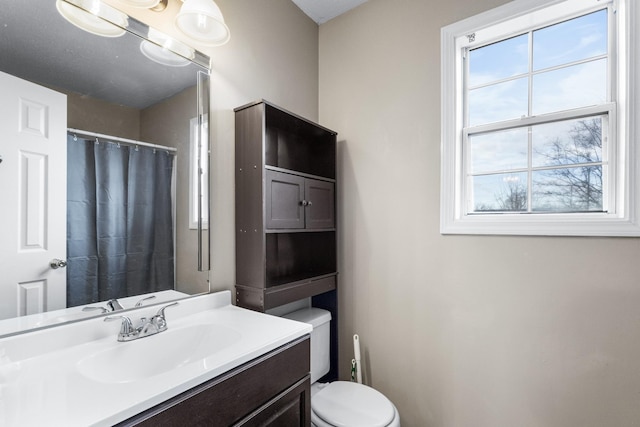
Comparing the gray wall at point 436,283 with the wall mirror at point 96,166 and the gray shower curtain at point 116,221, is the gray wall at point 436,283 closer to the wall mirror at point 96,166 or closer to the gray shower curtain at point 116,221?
the wall mirror at point 96,166

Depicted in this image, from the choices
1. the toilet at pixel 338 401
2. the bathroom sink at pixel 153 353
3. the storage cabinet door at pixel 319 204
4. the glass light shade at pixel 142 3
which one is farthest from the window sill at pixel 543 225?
the glass light shade at pixel 142 3

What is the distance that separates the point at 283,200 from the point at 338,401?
0.99 meters

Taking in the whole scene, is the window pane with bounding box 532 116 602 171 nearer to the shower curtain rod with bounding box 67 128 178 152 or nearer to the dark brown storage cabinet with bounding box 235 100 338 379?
the dark brown storage cabinet with bounding box 235 100 338 379

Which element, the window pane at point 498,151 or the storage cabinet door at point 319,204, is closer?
the window pane at point 498,151

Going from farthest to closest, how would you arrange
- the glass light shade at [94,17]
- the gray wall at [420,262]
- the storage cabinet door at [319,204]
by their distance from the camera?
the storage cabinet door at [319,204], the gray wall at [420,262], the glass light shade at [94,17]

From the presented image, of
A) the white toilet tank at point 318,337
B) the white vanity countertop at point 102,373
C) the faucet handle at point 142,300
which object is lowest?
the white toilet tank at point 318,337

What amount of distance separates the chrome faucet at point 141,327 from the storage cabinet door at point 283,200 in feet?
1.84

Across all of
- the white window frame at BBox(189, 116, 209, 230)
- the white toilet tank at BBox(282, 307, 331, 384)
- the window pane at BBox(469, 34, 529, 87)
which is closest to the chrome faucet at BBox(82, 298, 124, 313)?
the white window frame at BBox(189, 116, 209, 230)

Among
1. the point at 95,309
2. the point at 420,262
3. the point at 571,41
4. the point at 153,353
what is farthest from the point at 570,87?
the point at 95,309

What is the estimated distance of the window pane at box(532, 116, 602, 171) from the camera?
4.32 feet

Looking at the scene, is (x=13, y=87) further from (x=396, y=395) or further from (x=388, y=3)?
(x=396, y=395)

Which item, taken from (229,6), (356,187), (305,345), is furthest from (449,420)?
(229,6)

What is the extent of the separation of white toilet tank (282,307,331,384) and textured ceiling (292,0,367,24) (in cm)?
189

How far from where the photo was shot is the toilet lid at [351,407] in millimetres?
1282
